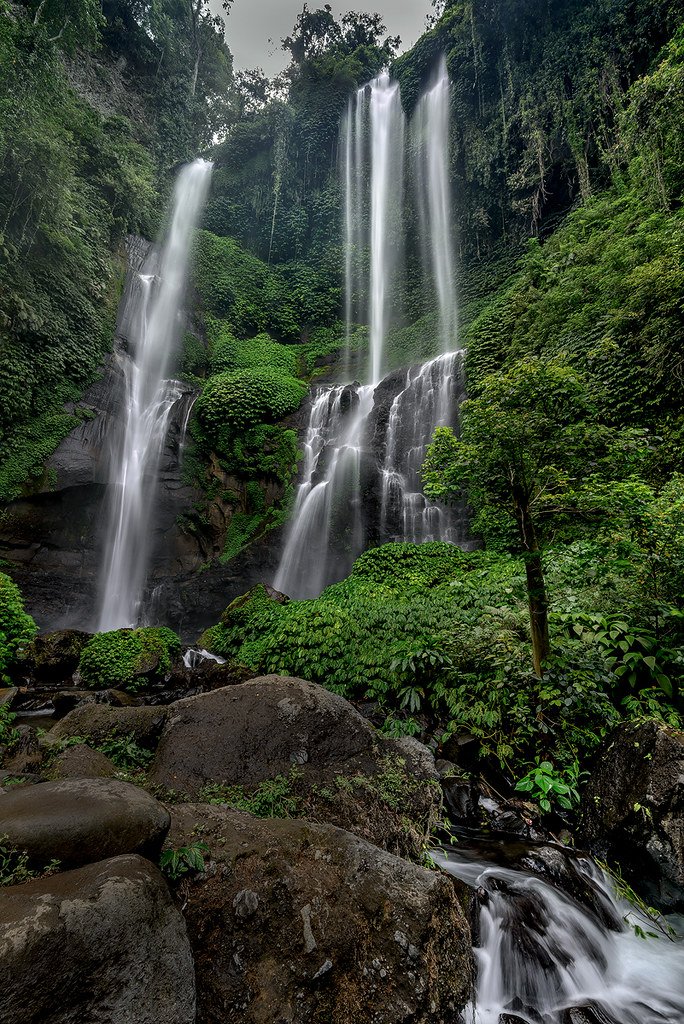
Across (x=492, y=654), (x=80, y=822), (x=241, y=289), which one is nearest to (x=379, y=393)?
(x=492, y=654)

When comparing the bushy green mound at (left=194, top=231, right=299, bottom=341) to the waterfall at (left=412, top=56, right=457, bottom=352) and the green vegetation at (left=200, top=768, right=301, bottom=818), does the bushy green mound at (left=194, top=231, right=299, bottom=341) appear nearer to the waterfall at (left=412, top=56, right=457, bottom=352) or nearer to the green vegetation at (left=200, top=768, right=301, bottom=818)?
the waterfall at (left=412, top=56, right=457, bottom=352)

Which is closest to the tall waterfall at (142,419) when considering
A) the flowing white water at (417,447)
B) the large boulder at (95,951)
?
the flowing white water at (417,447)

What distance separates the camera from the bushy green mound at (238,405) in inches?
599

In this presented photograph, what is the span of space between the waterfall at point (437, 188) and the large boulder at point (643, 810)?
61.2ft

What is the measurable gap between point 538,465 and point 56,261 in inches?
630

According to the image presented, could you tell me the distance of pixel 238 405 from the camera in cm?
1536

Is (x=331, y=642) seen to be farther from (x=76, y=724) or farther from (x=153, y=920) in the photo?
(x=153, y=920)

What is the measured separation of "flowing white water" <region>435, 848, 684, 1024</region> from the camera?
2.54 metres

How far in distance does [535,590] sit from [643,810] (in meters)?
1.78

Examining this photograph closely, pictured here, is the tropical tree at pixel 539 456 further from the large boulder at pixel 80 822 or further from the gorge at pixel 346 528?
the large boulder at pixel 80 822

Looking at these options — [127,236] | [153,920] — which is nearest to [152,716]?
[153,920]

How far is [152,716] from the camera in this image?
4883mm

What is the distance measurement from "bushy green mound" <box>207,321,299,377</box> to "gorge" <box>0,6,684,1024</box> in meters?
0.27

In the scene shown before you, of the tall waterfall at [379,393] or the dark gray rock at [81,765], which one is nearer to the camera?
the dark gray rock at [81,765]
